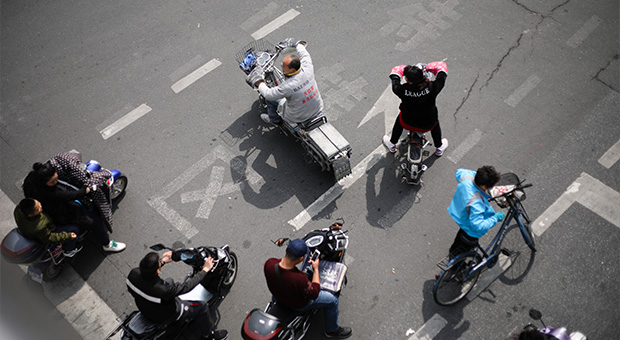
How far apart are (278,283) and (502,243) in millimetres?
3643

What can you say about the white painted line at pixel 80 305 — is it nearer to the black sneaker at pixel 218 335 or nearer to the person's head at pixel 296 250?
the black sneaker at pixel 218 335

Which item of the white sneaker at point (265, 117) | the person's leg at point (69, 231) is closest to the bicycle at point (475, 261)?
the white sneaker at point (265, 117)

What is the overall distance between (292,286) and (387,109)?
448cm

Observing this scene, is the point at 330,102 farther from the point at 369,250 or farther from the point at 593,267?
the point at 593,267

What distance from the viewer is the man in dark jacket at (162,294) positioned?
5352mm

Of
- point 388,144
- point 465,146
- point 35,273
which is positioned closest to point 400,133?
point 388,144

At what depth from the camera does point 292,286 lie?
5.41m

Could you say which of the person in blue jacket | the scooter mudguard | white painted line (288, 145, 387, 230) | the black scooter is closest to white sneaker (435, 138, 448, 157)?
white painted line (288, 145, 387, 230)

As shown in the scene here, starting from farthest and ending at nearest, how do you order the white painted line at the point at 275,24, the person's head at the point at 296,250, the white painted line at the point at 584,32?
the white painted line at the point at 275,24 → the white painted line at the point at 584,32 → the person's head at the point at 296,250

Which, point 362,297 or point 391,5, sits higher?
point 391,5

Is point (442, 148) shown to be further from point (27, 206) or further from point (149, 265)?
point (27, 206)

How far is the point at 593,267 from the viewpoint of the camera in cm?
672

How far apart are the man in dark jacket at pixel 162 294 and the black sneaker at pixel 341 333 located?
1.63m

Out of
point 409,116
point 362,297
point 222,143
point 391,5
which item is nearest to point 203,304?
point 362,297
